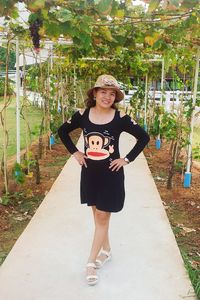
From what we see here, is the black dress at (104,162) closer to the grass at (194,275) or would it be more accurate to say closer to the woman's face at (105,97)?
the woman's face at (105,97)

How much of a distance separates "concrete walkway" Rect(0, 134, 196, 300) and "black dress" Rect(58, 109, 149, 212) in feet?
1.94

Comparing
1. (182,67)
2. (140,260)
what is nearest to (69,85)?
(182,67)

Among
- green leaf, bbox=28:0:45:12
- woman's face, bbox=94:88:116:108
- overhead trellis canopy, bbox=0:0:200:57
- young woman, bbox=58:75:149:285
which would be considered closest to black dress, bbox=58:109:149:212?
young woman, bbox=58:75:149:285

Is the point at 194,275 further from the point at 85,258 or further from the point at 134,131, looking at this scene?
the point at 134,131

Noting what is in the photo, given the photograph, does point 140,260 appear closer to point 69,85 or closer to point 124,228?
point 124,228

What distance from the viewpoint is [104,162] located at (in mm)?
3168

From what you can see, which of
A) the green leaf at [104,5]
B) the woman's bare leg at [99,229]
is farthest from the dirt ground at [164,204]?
the green leaf at [104,5]

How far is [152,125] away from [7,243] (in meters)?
6.79

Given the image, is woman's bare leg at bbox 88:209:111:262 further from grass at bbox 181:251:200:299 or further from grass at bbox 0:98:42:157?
grass at bbox 0:98:42:157

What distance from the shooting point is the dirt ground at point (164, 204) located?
424 centimetres

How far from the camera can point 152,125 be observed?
10.4 meters

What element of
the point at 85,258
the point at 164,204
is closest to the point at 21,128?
the point at 164,204

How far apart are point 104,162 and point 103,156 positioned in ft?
0.15

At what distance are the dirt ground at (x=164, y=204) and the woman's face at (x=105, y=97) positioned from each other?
166cm
